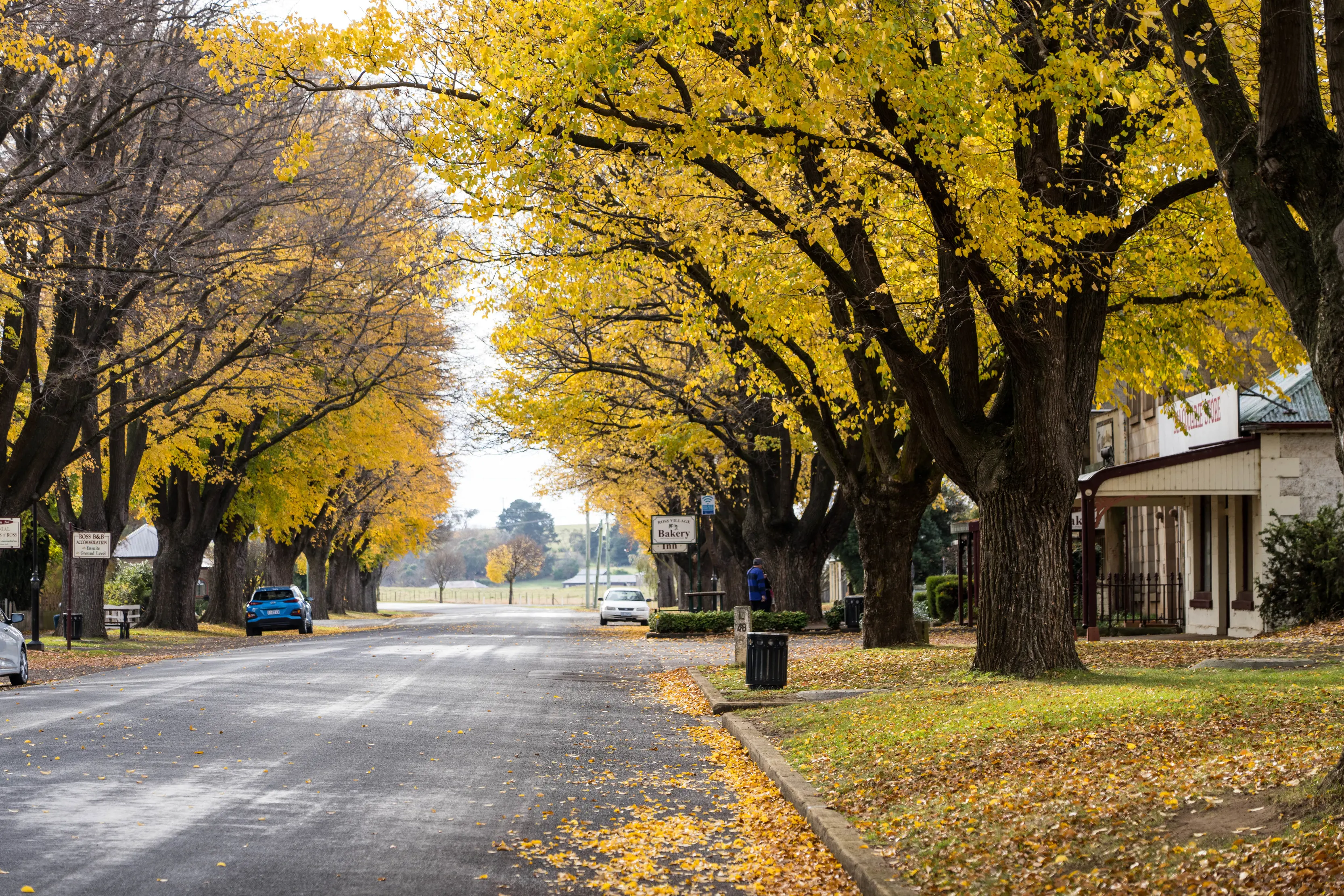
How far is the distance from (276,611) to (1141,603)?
2364cm

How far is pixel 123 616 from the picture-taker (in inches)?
1273

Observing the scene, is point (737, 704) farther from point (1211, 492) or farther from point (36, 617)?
point (36, 617)

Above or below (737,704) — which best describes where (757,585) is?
above

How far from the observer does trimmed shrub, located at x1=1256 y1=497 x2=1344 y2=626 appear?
21.7 m

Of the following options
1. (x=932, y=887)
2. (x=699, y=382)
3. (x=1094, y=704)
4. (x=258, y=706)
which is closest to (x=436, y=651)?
(x=699, y=382)

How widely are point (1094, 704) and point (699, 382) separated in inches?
492

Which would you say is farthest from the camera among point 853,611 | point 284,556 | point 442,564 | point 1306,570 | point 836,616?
point 442,564

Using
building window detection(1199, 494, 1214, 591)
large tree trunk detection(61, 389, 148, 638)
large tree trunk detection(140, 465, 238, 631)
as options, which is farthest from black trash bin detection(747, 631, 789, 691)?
large tree trunk detection(140, 465, 238, 631)

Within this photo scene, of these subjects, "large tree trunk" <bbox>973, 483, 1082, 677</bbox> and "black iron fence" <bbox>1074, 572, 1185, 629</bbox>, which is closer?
"large tree trunk" <bbox>973, 483, 1082, 677</bbox>

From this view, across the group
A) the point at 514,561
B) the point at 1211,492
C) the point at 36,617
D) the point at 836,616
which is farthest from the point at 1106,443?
the point at 514,561

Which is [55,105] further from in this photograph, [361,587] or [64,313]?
[361,587]

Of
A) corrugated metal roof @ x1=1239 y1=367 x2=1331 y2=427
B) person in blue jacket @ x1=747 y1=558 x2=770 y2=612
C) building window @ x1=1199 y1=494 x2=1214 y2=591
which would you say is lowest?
person in blue jacket @ x1=747 y1=558 x2=770 y2=612

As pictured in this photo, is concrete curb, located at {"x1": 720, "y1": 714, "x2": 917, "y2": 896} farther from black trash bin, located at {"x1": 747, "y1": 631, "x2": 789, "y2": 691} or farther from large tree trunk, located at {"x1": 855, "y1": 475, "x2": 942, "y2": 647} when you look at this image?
large tree trunk, located at {"x1": 855, "y1": 475, "x2": 942, "y2": 647}

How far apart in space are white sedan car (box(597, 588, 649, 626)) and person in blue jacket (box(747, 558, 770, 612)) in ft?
57.3
